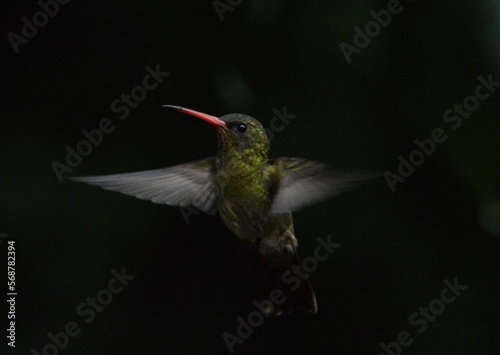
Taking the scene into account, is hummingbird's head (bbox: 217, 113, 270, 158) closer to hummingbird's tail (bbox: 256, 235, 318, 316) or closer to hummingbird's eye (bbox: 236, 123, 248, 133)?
hummingbird's eye (bbox: 236, 123, 248, 133)

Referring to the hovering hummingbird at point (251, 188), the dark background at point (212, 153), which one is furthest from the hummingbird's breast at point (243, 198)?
the dark background at point (212, 153)

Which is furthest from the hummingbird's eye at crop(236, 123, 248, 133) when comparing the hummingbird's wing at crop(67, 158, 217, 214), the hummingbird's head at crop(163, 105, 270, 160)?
the hummingbird's wing at crop(67, 158, 217, 214)

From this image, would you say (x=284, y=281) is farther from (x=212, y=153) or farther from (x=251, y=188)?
(x=212, y=153)

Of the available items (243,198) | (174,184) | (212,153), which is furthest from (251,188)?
(212,153)

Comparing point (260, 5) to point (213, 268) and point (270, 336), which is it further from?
point (270, 336)

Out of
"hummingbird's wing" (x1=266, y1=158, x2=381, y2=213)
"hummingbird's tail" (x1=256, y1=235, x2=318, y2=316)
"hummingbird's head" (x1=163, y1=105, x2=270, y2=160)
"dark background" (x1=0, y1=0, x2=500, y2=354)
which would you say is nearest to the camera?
"hummingbird's wing" (x1=266, y1=158, x2=381, y2=213)

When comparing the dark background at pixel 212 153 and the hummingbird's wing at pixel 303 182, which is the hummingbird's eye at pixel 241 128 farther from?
the dark background at pixel 212 153

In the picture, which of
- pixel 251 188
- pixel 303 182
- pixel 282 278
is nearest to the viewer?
pixel 303 182
